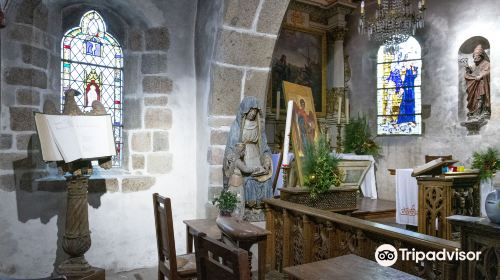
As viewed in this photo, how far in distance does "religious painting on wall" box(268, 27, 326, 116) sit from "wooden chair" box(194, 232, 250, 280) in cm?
673

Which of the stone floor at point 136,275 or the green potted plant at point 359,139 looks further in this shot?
the green potted plant at point 359,139

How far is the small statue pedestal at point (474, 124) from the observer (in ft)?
23.1

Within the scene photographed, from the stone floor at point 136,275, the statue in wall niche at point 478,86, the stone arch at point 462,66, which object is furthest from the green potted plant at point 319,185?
the stone arch at point 462,66

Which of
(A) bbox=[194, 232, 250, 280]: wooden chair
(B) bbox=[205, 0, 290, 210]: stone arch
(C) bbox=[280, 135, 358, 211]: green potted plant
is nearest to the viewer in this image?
(A) bbox=[194, 232, 250, 280]: wooden chair

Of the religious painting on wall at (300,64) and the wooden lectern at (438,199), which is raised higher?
the religious painting on wall at (300,64)

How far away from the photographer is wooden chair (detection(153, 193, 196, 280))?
2387mm

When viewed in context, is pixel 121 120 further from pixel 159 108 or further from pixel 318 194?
pixel 318 194

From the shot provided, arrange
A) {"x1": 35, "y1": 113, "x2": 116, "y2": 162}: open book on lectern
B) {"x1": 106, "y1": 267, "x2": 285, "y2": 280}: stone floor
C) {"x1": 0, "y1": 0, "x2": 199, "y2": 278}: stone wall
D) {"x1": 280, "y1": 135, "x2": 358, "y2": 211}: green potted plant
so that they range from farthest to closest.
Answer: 1. {"x1": 106, "y1": 267, "x2": 285, "y2": 280}: stone floor
2. {"x1": 280, "y1": 135, "x2": 358, "y2": 211}: green potted plant
3. {"x1": 0, "y1": 0, "x2": 199, "y2": 278}: stone wall
4. {"x1": 35, "y1": 113, "x2": 116, "y2": 162}: open book on lectern

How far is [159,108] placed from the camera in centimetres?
419

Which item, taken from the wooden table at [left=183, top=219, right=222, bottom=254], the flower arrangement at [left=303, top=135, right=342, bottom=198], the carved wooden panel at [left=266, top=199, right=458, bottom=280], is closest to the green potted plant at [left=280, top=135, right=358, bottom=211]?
the flower arrangement at [left=303, top=135, right=342, bottom=198]

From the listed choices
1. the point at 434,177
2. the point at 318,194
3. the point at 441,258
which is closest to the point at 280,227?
the point at 318,194

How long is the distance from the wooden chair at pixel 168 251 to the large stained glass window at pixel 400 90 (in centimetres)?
672

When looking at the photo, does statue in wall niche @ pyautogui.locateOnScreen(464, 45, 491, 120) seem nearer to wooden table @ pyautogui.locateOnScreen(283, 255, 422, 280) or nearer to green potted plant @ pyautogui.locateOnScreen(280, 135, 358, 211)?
green potted plant @ pyautogui.locateOnScreen(280, 135, 358, 211)

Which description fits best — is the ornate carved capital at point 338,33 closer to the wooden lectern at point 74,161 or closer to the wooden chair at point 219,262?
the wooden lectern at point 74,161
